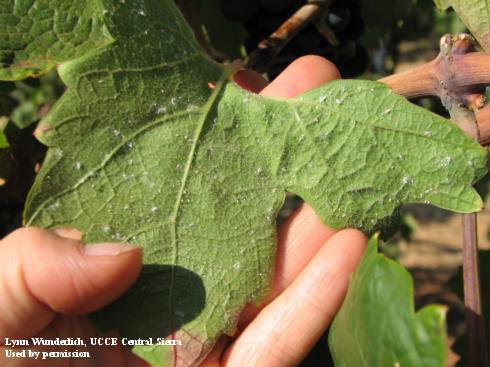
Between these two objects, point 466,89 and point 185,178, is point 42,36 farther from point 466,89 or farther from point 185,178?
point 466,89

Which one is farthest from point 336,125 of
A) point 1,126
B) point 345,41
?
point 1,126

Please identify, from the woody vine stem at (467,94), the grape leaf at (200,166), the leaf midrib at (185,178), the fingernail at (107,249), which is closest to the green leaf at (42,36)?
the grape leaf at (200,166)

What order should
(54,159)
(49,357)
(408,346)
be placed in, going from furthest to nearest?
(49,357) < (54,159) < (408,346)

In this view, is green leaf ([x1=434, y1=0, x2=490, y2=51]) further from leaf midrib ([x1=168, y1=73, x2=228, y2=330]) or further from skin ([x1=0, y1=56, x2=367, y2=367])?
leaf midrib ([x1=168, y1=73, x2=228, y2=330])

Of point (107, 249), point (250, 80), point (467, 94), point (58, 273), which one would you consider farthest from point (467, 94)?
point (58, 273)

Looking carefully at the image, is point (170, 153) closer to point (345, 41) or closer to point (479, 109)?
point (479, 109)

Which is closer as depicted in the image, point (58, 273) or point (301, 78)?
point (58, 273)
